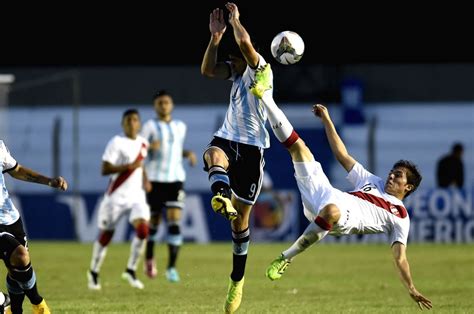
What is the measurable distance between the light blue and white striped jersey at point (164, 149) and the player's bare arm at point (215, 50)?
5.60 metres

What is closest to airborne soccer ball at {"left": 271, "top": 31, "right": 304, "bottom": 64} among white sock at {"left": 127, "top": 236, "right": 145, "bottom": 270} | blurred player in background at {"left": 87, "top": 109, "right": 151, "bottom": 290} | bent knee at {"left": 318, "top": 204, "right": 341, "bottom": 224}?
bent knee at {"left": 318, "top": 204, "right": 341, "bottom": 224}

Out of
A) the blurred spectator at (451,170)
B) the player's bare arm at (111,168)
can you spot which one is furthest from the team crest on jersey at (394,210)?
the blurred spectator at (451,170)

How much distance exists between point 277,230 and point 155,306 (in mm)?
14443

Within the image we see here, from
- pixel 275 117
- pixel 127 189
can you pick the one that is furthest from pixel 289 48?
pixel 127 189

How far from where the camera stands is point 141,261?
2034cm

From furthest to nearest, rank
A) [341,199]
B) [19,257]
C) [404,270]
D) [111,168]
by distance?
1. [111,168]
2. [341,199]
3. [404,270]
4. [19,257]

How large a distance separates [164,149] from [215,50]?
233 inches

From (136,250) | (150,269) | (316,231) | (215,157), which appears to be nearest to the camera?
(316,231)

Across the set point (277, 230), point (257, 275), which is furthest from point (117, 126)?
point (257, 275)

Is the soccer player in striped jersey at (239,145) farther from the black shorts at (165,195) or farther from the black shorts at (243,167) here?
the black shorts at (165,195)

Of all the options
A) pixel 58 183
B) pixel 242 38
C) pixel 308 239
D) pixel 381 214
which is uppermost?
pixel 242 38

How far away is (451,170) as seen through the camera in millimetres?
25391

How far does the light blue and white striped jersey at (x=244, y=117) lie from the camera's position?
10.8 metres

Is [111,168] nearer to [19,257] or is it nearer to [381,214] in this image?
[381,214]
